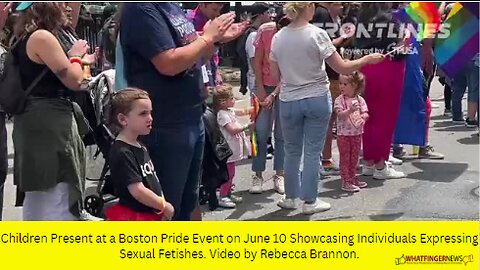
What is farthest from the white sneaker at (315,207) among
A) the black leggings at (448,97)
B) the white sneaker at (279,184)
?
the black leggings at (448,97)

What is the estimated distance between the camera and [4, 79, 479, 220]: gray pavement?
4492 millimetres

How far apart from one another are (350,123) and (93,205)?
5.80ft

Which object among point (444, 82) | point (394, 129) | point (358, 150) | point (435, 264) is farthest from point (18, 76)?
point (444, 82)

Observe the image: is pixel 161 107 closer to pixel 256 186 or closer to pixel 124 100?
pixel 124 100

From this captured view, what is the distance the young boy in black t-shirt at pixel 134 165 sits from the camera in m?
2.83

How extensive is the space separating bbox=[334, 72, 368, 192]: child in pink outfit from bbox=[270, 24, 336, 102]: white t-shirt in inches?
26.7

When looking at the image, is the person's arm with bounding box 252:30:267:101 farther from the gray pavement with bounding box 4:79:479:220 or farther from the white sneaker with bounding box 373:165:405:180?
the white sneaker with bounding box 373:165:405:180

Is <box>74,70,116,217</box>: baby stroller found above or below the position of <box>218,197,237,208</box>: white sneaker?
above

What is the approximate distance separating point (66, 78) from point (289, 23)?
1.82 meters

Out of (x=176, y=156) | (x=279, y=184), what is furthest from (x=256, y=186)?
(x=176, y=156)

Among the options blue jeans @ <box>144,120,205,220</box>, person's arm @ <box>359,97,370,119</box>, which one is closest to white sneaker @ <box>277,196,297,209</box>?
person's arm @ <box>359,97,370,119</box>

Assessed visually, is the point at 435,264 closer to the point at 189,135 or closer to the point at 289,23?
the point at 189,135

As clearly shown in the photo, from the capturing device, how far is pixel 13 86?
3.08 metres

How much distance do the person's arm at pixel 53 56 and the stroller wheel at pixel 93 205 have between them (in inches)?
52.5
